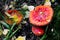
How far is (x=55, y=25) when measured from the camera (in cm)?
205

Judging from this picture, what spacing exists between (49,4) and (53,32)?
0.28 m

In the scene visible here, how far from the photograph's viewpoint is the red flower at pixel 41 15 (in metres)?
2.02

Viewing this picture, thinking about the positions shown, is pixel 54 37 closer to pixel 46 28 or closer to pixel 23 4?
pixel 46 28

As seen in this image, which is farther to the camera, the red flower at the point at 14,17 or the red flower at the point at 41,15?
the red flower at the point at 14,17

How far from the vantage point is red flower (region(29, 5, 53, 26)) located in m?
2.02

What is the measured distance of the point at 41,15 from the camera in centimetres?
206

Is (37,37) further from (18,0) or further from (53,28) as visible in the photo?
(18,0)

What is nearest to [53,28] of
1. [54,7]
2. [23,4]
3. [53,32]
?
[53,32]

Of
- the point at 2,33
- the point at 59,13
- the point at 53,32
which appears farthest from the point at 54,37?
the point at 2,33

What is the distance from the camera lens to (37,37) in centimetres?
211

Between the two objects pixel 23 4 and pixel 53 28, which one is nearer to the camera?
pixel 53 28

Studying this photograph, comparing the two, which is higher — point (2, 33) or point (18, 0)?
point (18, 0)

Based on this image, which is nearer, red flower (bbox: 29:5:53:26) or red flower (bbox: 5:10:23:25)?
red flower (bbox: 29:5:53:26)

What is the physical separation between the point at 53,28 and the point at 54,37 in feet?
0.27
